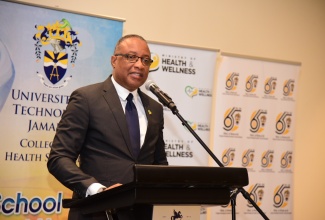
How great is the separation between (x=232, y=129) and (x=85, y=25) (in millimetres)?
1726

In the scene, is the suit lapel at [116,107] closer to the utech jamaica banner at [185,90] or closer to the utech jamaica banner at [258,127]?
the utech jamaica banner at [185,90]

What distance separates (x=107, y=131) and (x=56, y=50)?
59.4 inches

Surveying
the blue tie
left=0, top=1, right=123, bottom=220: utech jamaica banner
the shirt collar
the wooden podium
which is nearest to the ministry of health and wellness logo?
left=0, top=1, right=123, bottom=220: utech jamaica banner

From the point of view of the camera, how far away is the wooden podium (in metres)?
1.50

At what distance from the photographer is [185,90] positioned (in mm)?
4066

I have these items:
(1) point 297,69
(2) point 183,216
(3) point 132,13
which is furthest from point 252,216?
(2) point 183,216

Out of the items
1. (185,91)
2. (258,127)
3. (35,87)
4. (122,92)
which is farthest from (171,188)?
(258,127)

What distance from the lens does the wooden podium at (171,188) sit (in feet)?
4.93

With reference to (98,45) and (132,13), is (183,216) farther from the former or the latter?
(132,13)

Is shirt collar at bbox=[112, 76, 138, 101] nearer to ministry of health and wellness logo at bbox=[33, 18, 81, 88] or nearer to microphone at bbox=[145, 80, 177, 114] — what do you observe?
microphone at bbox=[145, 80, 177, 114]

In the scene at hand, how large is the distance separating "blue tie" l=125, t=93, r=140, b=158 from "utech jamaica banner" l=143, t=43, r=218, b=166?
1.48 meters

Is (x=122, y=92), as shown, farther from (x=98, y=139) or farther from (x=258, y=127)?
(x=258, y=127)

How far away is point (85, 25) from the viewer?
3641 millimetres

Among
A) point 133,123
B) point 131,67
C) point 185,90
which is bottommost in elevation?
point 133,123
